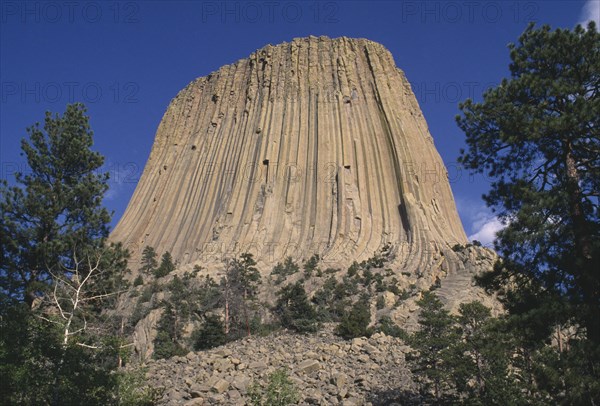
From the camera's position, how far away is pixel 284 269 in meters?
44.3

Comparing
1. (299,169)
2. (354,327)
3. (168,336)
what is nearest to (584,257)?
(354,327)

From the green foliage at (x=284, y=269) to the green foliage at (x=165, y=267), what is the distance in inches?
369

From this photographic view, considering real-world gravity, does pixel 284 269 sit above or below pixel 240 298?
above

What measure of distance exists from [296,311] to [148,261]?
85.8ft

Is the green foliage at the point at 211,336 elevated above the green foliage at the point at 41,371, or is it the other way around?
the green foliage at the point at 211,336

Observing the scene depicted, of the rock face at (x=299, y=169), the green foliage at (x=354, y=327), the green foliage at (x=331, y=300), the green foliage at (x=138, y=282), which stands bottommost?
the green foliage at (x=354, y=327)

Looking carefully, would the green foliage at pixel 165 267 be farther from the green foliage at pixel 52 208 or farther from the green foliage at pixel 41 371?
the green foliage at pixel 41 371

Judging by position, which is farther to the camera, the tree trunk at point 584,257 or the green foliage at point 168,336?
the green foliage at point 168,336

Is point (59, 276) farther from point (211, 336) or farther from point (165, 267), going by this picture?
point (165, 267)

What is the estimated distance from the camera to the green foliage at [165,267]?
1833 inches

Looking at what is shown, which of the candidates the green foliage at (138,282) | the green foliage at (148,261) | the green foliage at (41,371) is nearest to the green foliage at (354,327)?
the green foliage at (41,371)

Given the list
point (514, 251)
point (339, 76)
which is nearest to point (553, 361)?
point (514, 251)

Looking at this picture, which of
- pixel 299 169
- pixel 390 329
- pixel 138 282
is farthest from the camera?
pixel 299 169

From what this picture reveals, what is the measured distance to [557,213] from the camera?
11.9m
